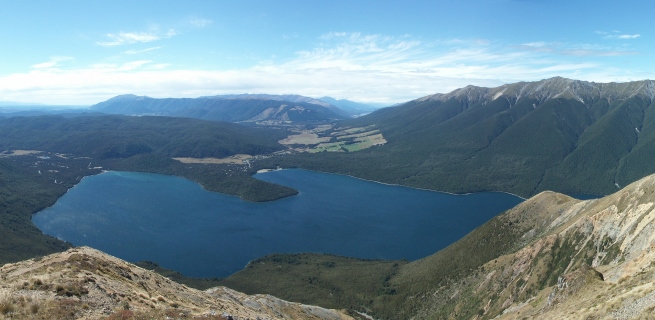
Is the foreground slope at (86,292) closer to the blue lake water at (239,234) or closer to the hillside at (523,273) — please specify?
the hillside at (523,273)

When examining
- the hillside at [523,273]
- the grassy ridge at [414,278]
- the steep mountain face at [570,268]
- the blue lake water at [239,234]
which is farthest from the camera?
the blue lake water at [239,234]

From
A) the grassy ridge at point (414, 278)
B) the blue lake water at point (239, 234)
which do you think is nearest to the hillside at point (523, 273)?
the grassy ridge at point (414, 278)

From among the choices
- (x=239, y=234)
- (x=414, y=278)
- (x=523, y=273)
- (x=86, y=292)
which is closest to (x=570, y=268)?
(x=523, y=273)

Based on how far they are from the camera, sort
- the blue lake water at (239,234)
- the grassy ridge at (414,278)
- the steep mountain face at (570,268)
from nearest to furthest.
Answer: the steep mountain face at (570,268)
the grassy ridge at (414,278)
the blue lake water at (239,234)

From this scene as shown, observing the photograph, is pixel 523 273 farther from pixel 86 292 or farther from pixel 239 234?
pixel 239 234

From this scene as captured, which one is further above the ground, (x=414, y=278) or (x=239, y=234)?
(x=414, y=278)

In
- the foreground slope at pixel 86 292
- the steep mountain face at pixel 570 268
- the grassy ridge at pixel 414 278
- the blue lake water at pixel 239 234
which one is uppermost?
the foreground slope at pixel 86 292
